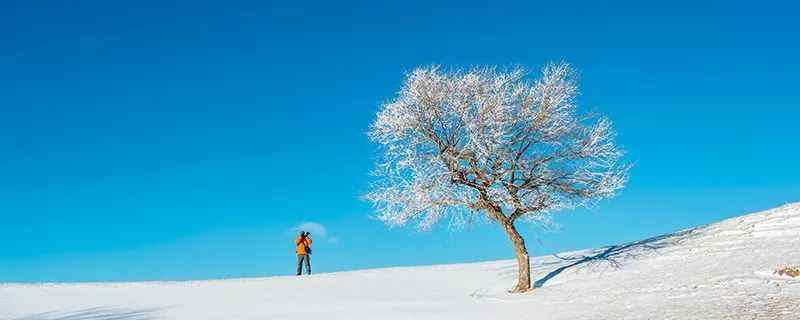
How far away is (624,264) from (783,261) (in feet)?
20.3

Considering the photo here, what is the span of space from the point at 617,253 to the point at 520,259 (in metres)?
6.72

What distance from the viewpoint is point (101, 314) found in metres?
24.1

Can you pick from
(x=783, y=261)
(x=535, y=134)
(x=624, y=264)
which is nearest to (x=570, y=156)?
(x=535, y=134)

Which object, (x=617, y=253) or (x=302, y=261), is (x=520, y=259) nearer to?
(x=617, y=253)

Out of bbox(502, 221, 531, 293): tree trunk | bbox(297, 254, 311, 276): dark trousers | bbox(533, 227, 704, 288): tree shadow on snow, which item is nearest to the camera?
bbox(502, 221, 531, 293): tree trunk

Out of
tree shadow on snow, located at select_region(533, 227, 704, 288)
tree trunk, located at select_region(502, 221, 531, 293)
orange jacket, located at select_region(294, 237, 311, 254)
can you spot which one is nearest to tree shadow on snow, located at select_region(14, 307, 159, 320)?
orange jacket, located at select_region(294, 237, 311, 254)

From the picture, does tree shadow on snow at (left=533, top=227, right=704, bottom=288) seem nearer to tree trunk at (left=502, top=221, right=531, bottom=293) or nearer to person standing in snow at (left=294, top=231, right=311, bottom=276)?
tree trunk at (left=502, top=221, right=531, bottom=293)

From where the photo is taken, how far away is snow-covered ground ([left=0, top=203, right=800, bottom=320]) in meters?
18.8

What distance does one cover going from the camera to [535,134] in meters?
25.5

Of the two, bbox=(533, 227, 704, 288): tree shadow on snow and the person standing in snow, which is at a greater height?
the person standing in snow

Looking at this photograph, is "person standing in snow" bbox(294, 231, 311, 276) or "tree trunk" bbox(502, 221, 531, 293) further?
"person standing in snow" bbox(294, 231, 311, 276)

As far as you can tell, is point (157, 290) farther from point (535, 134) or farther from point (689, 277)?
point (689, 277)

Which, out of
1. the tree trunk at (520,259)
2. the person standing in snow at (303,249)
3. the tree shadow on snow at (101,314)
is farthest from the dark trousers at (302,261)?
the tree trunk at (520,259)

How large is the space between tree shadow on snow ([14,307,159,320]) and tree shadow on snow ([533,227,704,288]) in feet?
46.1
